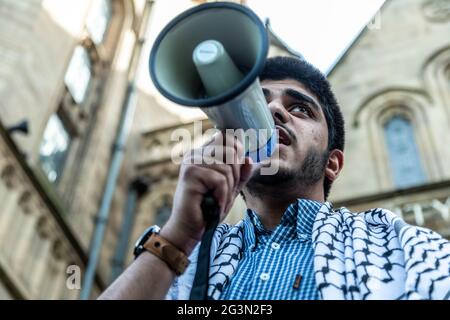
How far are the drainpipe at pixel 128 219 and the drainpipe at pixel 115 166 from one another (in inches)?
14.3

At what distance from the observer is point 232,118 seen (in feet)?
4.15

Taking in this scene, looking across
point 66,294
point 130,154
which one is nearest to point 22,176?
point 66,294

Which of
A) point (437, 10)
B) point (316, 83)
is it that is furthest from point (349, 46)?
point (316, 83)

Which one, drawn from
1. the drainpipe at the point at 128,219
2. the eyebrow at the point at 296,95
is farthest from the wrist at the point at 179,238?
the drainpipe at the point at 128,219

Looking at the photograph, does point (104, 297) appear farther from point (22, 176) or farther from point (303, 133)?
point (22, 176)

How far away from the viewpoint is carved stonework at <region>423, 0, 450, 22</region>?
963 centimetres

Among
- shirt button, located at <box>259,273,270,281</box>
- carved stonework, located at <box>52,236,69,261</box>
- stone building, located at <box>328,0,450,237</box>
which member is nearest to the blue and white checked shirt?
shirt button, located at <box>259,273,270,281</box>

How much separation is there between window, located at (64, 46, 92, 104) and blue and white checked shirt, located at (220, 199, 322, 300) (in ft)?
24.5

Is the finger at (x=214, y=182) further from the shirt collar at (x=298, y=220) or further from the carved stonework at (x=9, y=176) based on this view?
the carved stonework at (x=9, y=176)

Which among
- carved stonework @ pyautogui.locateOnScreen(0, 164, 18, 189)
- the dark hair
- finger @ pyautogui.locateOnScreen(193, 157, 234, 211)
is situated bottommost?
finger @ pyautogui.locateOnScreen(193, 157, 234, 211)

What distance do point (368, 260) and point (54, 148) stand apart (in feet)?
24.8

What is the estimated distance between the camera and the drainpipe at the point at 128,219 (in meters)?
8.86

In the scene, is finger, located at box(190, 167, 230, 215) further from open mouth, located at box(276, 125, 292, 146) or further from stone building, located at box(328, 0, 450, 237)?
stone building, located at box(328, 0, 450, 237)

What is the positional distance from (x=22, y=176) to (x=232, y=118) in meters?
5.73
